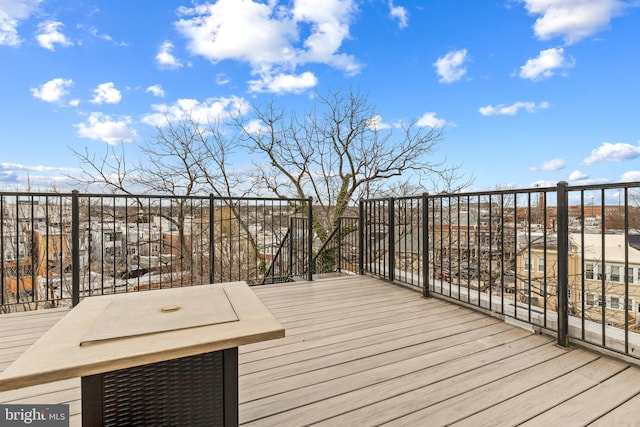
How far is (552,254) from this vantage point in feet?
8.32

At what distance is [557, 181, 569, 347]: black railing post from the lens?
2.09 m

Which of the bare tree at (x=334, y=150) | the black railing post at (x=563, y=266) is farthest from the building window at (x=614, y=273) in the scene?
the bare tree at (x=334, y=150)

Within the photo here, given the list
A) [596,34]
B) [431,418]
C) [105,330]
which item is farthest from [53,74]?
[596,34]

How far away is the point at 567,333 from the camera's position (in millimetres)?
2094

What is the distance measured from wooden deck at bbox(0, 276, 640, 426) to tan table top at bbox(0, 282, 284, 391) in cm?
58

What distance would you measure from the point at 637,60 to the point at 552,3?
2.59 meters

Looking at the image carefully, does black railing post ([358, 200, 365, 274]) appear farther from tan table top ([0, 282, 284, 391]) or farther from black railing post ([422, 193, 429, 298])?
tan table top ([0, 282, 284, 391])

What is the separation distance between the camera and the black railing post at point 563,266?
2.09 meters

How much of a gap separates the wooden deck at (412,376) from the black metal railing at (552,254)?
0.21 metres

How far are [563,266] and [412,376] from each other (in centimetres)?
137

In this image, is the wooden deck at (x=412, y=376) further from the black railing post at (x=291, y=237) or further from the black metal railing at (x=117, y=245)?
the black railing post at (x=291, y=237)

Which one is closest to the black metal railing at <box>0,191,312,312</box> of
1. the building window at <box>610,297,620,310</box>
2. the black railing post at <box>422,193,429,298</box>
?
the black railing post at <box>422,193,429,298</box>

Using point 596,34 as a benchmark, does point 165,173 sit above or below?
below

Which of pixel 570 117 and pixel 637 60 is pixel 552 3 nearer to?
pixel 637 60
